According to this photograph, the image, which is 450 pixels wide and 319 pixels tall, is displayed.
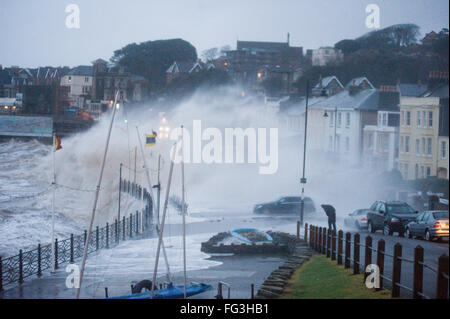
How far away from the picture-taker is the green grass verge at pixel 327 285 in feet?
31.9

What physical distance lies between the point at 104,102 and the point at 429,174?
15805 mm

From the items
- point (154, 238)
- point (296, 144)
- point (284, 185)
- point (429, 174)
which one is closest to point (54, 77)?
point (154, 238)

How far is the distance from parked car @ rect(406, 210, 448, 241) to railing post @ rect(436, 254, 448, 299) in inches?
450

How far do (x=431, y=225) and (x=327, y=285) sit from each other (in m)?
8.59

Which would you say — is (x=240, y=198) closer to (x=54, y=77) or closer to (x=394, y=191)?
(x=394, y=191)

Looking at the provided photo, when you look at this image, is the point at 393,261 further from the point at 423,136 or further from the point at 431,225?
the point at 423,136

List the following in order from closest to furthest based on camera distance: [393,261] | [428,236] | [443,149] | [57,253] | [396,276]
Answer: [396,276] < [393,261] < [57,253] < [428,236] < [443,149]

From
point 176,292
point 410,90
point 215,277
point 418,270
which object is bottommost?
point 215,277

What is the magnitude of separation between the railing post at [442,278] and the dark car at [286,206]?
22869 millimetres

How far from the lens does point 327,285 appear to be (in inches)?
430

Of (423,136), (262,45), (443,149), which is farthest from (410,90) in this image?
(262,45)

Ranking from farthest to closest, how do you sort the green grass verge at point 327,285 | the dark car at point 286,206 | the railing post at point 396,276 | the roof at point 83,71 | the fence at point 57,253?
the dark car at point 286,206, the roof at point 83,71, the fence at point 57,253, the green grass verge at point 327,285, the railing post at point 396,276

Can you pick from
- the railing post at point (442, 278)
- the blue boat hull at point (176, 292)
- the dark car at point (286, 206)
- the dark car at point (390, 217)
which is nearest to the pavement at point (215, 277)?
the blue boat hull at point (176, 292)

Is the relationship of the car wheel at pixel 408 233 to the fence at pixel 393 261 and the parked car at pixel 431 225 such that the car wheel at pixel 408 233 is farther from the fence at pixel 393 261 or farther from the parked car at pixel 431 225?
the fence at pixel 393 261
